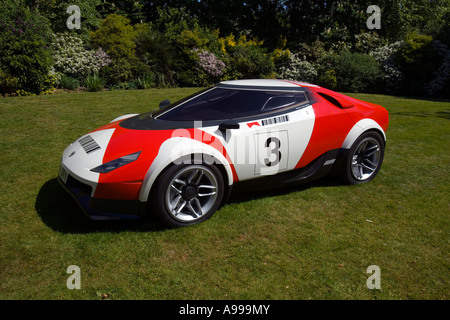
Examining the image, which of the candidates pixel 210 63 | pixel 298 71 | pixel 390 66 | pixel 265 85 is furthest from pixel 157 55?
pixel 265 85

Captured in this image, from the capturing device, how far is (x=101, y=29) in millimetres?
14016

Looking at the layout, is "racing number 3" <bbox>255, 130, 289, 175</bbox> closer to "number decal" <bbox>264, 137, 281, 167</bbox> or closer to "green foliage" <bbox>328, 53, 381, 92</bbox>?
"number decal" <bbox>264, 137, 281, 167</bbox>

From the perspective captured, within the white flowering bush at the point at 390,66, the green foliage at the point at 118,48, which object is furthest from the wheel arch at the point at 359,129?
the white flowering bush at the point at 390,66

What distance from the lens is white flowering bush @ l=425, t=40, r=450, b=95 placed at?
14734 millimetres

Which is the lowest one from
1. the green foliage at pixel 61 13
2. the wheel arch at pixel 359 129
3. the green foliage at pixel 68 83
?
the green foliage at pixel 68 83

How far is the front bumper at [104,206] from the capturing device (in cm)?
307

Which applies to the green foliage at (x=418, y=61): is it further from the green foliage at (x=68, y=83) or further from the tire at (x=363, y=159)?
the green foliage at (x=68, y=83)

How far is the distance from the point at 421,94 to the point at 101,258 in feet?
52.7

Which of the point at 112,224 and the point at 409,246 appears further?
the point at 112,224

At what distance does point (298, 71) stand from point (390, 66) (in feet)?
13.5

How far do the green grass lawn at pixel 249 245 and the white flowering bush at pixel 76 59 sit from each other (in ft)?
27.0

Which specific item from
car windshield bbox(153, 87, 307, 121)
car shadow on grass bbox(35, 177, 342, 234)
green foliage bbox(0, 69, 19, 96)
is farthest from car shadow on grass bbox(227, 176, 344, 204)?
green foliage bbox(0, 69, 19, 96)
